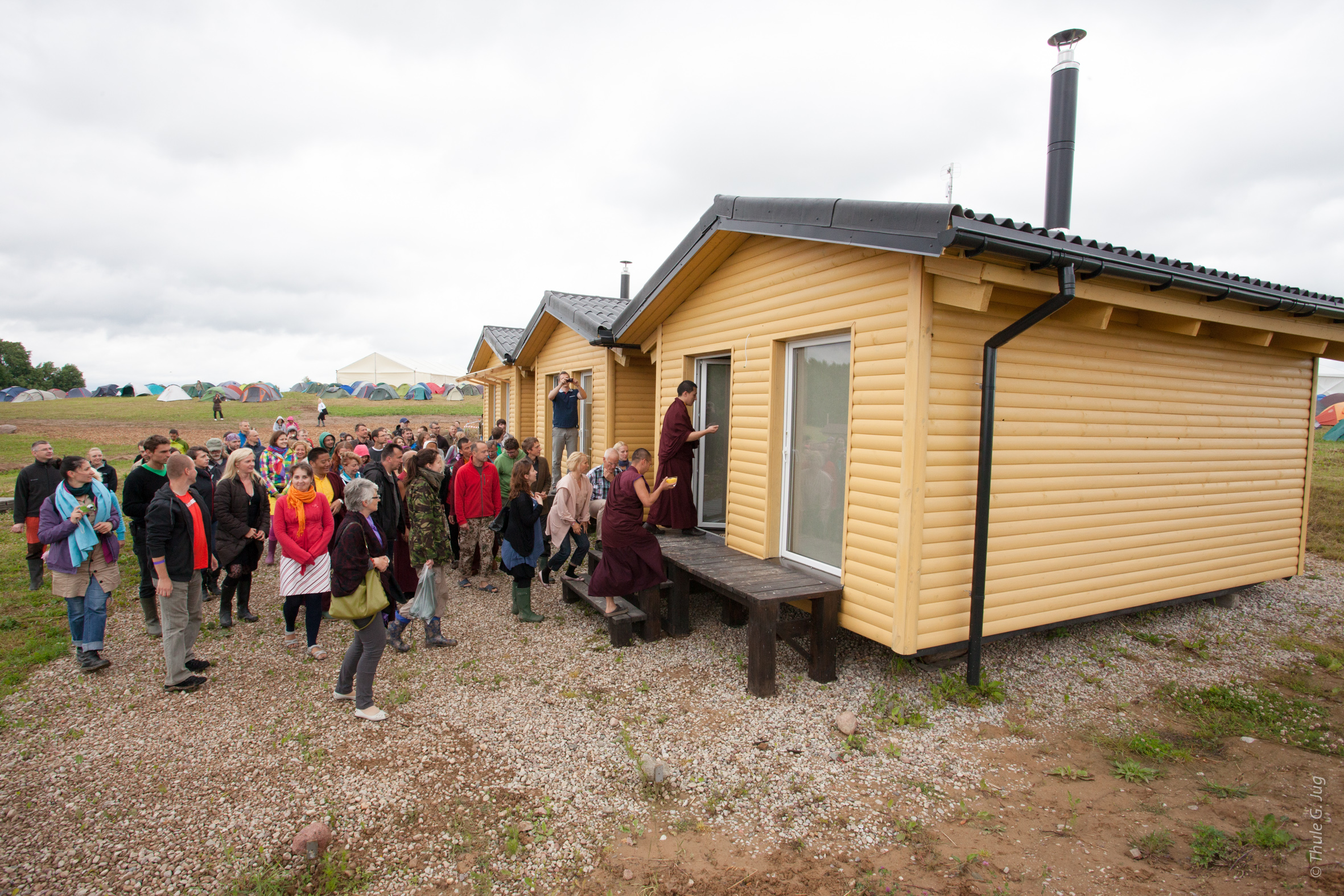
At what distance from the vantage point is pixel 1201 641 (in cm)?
616

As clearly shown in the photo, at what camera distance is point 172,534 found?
493 centimetres

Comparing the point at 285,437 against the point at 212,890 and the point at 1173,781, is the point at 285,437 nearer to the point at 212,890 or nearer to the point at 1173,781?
the point at 212,890

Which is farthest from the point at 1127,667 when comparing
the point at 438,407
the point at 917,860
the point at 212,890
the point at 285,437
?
the point at 438,407

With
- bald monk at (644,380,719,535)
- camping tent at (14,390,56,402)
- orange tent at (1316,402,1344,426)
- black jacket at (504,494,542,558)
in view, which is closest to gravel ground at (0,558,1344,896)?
black jacket at (504,494,542,558)

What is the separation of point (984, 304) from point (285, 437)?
8.99 metres

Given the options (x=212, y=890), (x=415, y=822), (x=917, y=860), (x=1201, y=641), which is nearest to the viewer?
(x=212, y=890)

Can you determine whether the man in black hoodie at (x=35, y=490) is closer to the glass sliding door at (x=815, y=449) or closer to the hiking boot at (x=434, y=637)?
the hiking boot at (x=434, y=637)

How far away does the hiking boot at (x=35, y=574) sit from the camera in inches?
286

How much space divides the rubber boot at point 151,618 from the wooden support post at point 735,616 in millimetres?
5525

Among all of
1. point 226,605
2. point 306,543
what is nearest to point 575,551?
point 306,543

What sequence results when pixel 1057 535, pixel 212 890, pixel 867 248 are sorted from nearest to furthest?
1. pixel 212 890
2. pixel 867 248
3. pixel 1057 535

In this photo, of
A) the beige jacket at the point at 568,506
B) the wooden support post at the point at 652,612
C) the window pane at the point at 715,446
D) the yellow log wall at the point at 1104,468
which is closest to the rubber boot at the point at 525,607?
the beige jacket at the point at 568,506

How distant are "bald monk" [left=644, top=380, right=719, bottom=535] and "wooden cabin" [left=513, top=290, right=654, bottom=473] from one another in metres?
2.75

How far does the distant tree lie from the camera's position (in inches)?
1895
